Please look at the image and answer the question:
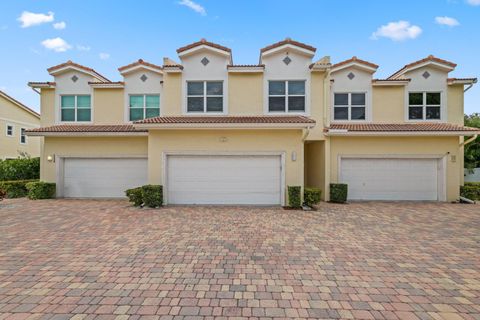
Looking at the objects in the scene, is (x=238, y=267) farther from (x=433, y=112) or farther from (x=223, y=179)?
(x=433, y=112)

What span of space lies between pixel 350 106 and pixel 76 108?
15231mm

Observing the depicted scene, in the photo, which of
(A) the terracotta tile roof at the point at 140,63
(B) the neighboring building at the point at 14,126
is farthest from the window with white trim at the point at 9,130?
(A) the terracotta tile roof at the point at 140,63

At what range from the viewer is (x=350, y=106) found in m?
12.1

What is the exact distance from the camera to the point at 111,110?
12.5 m

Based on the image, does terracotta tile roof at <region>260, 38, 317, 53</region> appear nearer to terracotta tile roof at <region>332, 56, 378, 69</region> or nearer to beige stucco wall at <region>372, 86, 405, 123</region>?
terracotta tile roof at <region>332, 56, 378, 69</region>

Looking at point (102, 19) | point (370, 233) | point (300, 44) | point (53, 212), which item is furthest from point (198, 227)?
point (102, 19)

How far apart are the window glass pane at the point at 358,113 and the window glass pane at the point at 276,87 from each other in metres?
4.24

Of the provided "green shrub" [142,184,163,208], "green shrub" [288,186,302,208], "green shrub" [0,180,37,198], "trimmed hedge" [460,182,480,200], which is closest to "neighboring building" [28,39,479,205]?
"green shrub" [288,186,302,208]

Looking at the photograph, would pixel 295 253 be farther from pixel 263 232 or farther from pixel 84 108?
pixel 84 108

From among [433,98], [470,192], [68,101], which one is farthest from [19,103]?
[470,192]

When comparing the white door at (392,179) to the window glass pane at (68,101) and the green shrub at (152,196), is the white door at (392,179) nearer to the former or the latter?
the green shrub at (152,196)

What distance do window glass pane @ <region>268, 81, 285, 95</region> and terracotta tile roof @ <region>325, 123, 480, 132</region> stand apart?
9.50ft

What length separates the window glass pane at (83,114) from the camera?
1265cm

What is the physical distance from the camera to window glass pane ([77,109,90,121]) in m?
12.6
